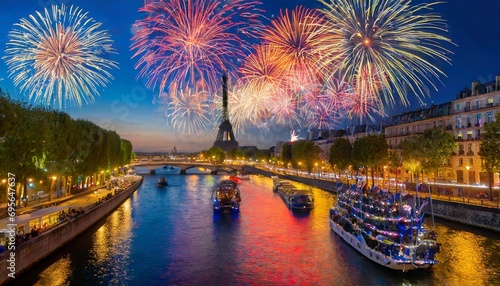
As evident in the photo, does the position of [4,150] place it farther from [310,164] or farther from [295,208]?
[310,164]

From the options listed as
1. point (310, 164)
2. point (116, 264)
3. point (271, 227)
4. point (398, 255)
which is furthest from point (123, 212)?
point (310, 164)

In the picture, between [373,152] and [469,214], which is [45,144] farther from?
[373,152]

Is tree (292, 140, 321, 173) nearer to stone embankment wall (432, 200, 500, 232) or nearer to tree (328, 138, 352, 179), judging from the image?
tree (328, 138, 352, 179)

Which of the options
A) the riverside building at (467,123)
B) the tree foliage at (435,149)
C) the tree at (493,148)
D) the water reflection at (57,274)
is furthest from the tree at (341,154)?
the water reflection at (57,274)

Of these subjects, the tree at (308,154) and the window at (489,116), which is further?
the tree at (308,154)

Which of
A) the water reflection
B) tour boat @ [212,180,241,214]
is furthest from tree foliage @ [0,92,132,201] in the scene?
tour boat @ [212,180,241,214]

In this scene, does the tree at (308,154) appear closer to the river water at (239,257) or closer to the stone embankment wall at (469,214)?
the river water at (239,257)

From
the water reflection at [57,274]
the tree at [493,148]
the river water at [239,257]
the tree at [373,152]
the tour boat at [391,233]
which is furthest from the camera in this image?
the tree at [373,152]
